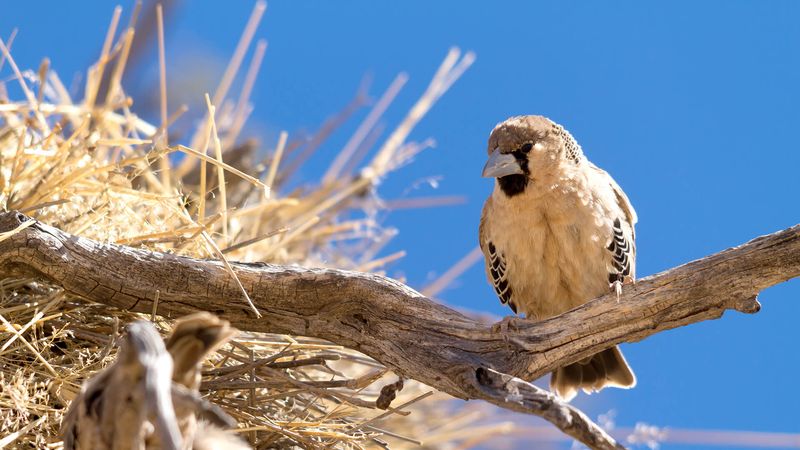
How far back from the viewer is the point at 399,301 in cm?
251

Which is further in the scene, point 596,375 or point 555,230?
point 596,375

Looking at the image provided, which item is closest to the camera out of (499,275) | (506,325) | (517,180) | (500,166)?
(506,325)

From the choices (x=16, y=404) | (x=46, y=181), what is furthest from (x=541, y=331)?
(x=46, y=181)

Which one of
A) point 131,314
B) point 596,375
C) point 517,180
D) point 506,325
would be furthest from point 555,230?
point 131,314

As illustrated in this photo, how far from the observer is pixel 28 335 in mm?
2607

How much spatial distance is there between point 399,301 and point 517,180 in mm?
881

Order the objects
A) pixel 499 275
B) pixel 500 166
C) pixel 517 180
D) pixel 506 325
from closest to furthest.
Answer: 1. pixel 506 325
2. pixel 500 166
3. pixel 517 180
4. pixel 499 275

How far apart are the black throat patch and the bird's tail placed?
0.64 metres

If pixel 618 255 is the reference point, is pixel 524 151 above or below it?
above

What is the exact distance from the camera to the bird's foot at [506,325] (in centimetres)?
242

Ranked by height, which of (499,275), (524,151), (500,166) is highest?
(524,151)

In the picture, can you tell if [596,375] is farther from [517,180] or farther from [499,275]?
[517,180]

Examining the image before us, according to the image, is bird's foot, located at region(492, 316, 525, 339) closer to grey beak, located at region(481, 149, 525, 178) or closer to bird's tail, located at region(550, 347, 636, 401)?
grey beak, located at region(481, 149, 525, 178)

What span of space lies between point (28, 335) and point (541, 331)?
141cm
